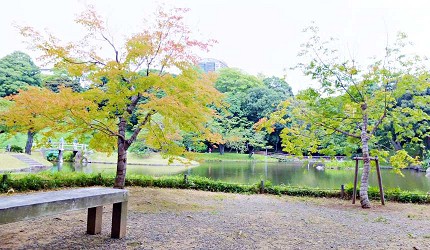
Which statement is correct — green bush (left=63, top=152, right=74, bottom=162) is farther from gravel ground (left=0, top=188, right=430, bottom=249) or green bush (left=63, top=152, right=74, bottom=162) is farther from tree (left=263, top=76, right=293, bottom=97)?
tree (left=263, top=76, right=293, bottom=97)

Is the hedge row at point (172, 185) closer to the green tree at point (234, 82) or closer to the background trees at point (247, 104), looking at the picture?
the background trees at point (247, 104)

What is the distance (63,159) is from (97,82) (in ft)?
71.5

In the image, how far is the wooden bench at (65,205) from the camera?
2.51 m

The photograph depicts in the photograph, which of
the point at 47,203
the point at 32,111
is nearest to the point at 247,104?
the point at 32,111

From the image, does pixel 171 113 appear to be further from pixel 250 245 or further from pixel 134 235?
pixel 250 245

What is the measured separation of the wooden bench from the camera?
251cm

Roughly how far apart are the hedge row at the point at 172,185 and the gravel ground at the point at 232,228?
1.35m

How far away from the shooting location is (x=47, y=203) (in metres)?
2.73

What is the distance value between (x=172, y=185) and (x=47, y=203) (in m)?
6.67

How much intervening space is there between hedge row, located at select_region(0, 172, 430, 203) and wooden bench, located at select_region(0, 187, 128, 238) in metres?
4.98

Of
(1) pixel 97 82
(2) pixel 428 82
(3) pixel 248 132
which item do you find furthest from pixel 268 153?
(1) pixel 97 82

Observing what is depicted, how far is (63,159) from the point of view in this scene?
25531 mm

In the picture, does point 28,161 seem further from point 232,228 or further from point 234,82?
point 234,82

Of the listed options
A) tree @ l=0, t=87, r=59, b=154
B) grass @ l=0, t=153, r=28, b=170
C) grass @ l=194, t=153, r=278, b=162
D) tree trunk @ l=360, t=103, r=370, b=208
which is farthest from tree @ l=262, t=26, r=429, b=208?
grass @ l=194, t=153, r=278, b=162
